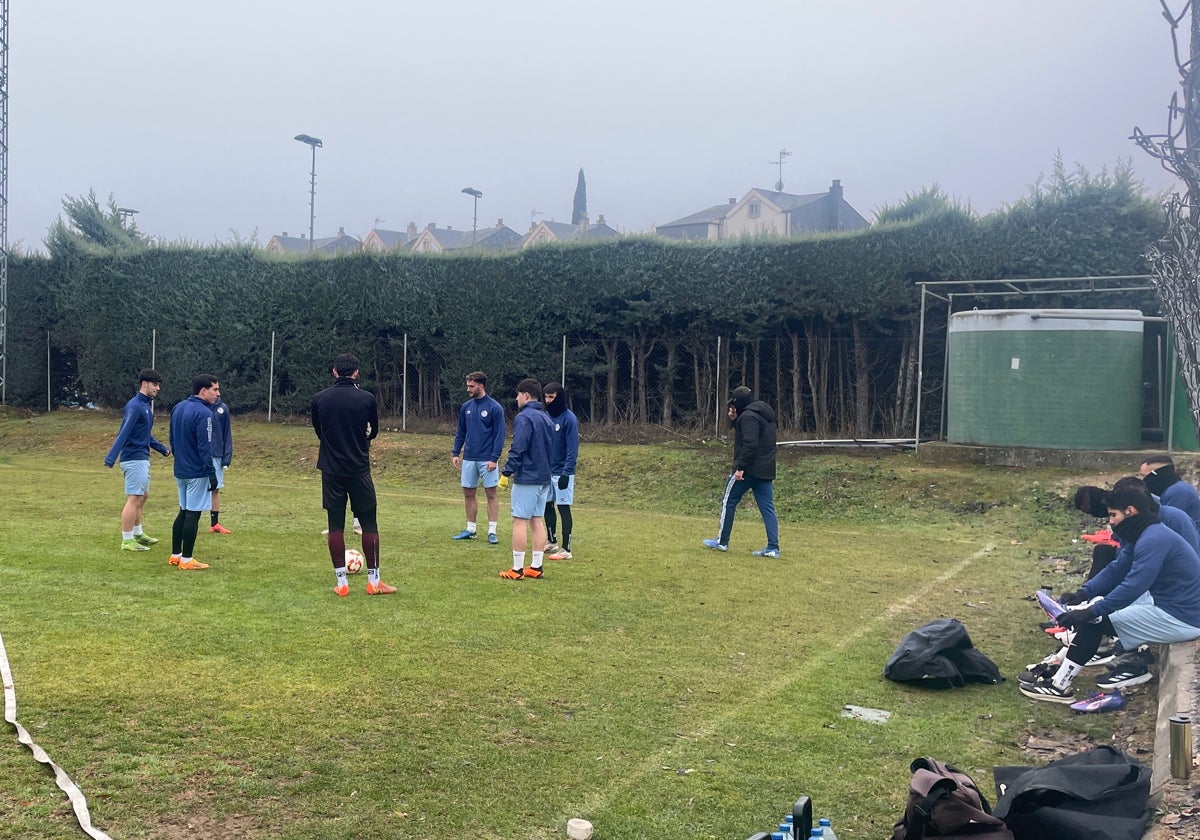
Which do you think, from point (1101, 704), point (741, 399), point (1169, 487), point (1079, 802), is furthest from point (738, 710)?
point (741, 399)

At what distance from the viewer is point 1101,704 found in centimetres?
600

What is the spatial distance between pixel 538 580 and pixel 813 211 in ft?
172

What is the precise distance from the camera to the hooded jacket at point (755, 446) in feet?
36.5

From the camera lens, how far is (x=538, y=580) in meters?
9.12

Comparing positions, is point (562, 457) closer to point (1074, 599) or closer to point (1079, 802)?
point (1074, 599)

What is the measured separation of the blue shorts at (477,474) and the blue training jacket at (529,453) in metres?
2.02

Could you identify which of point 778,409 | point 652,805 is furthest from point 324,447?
point 778,409

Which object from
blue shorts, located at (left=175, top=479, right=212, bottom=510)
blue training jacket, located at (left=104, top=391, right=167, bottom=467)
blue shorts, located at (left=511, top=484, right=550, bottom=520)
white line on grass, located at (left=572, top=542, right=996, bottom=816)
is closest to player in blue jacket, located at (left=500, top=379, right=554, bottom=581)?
blue shorts, located at (left=511, top=484, right=550, bottom=520)

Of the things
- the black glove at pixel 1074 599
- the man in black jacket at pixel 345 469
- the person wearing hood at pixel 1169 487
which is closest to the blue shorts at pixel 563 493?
the man in black jacket at pixel 345 469

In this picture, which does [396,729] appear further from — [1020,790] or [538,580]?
[538,580]

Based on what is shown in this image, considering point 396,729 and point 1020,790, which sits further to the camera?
point 396,729

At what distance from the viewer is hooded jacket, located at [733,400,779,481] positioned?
11.1m

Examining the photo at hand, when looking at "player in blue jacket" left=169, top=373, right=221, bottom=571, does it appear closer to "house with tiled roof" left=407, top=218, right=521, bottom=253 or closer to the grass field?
the grass field

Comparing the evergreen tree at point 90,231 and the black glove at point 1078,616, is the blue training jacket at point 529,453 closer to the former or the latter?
the black glove at point 1078,616
